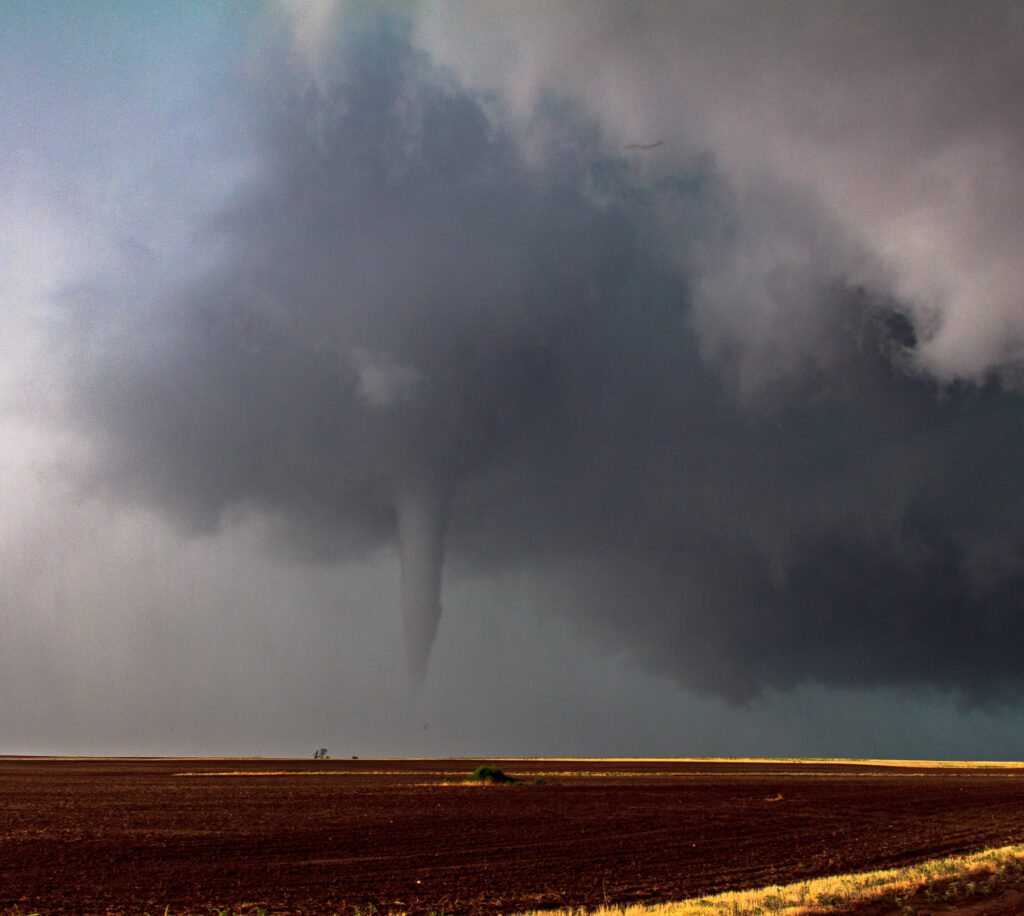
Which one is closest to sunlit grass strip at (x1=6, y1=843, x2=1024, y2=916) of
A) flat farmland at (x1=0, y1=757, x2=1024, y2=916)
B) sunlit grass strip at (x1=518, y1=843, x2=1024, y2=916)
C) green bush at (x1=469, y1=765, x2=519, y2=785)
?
sunlit grass strip at (x1=518, y1=843, x2=1024, y2=916)

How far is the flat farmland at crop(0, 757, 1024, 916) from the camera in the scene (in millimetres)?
23719

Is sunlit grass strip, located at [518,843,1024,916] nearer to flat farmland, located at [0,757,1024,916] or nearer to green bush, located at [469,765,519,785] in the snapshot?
flat farmland, located at [0,757,1024,916]

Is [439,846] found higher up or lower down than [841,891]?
lower down

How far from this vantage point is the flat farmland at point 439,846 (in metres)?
23.7

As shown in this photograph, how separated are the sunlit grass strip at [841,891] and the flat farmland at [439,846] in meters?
1.92

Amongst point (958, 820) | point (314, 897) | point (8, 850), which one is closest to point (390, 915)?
point (314, 897)

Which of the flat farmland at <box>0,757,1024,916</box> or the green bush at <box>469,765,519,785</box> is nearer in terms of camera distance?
the flat farmland at <box>0,757,1024,916</box>

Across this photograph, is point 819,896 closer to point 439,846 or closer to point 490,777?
point 439,846

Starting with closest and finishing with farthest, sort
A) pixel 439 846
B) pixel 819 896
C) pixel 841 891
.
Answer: pixel 819 896
pixel 841 891
pixel 439 846

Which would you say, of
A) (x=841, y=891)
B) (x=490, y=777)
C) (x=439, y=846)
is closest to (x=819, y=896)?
(x=841, y=891)

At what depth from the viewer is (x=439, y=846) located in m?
34.3

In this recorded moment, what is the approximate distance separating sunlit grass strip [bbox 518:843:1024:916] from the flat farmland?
75.5 inches

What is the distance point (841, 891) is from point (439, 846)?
17.9m

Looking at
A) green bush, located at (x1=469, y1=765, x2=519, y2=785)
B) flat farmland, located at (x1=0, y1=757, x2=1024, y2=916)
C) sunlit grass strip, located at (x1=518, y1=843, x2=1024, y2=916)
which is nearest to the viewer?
sunlit grass strip, located at (x1=518, y1=843, x2=1024, y2=916)
